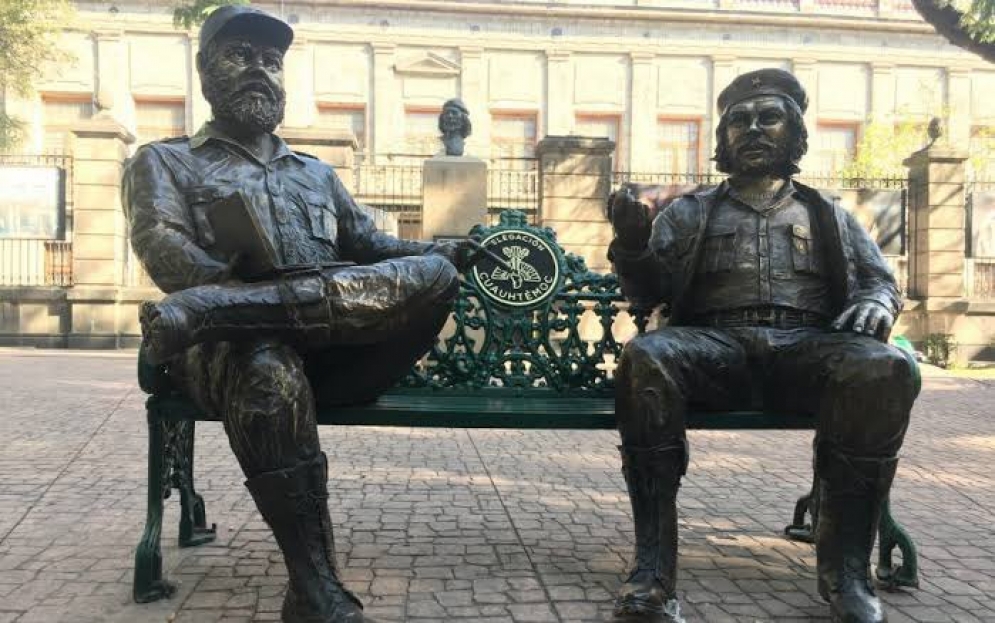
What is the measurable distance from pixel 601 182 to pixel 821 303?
1114cm

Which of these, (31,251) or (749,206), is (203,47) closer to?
(749,206)

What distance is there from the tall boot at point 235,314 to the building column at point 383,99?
24499mm

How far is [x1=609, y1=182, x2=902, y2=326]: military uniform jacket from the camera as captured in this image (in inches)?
Result: 115

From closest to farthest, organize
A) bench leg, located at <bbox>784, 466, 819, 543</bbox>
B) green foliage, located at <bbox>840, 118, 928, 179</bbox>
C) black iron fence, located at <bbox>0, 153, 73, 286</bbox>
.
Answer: bench leg, located at <bbox>784, 466, 819, 543</bbox>
black iron fence, located at <bbox>0, 153, 73, 286</bbox>
green foliage, located at <bbox>840, 118, 928, 179</bbox>

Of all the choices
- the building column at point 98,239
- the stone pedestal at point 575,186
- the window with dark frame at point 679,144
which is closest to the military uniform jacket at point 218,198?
the stone pedestal at point 575,186

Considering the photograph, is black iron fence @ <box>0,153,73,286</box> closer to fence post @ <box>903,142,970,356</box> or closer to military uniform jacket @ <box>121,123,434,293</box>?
military uniform jacket @ <box>121,123,434,293</box>

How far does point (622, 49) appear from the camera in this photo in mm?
27375

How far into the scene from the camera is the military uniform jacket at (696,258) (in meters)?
2.93

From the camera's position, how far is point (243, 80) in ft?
9.39

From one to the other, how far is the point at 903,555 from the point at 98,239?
49.7 feet

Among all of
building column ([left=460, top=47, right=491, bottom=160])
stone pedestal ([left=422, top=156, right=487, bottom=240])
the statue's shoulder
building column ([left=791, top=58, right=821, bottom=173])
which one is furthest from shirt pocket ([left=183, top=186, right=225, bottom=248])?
building column ([left=791, top=58, right=821, bottom=173])

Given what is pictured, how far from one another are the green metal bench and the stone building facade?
21288mm

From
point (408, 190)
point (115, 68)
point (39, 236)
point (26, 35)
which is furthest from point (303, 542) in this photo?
point (115, 68)

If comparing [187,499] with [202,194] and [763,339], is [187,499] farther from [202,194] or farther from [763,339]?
[763,339]
